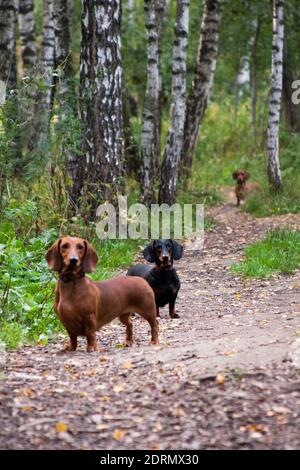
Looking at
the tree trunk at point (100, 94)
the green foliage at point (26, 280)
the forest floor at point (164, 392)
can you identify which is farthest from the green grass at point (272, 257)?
the forest floor at point (164, 392)

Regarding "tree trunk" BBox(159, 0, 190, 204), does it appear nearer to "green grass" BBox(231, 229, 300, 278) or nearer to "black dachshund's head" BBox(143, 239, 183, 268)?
"green grass" BBox(231, 229, 300, 278)

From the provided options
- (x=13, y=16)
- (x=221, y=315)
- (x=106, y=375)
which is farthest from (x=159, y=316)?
(x=13, y=16)

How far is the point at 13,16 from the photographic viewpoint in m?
16.0

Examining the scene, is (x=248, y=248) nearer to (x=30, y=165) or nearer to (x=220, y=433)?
(x=30, y=165)

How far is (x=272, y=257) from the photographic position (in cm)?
1253

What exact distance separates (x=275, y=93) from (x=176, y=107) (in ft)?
10.2

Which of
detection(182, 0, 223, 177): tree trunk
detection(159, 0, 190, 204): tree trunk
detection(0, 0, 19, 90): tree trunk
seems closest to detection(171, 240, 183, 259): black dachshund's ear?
detection(0, 0, 19, 90): tree trunk

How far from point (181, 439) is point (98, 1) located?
9.48 metres

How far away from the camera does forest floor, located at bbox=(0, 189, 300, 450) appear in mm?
4887

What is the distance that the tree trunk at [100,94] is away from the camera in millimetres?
12891
